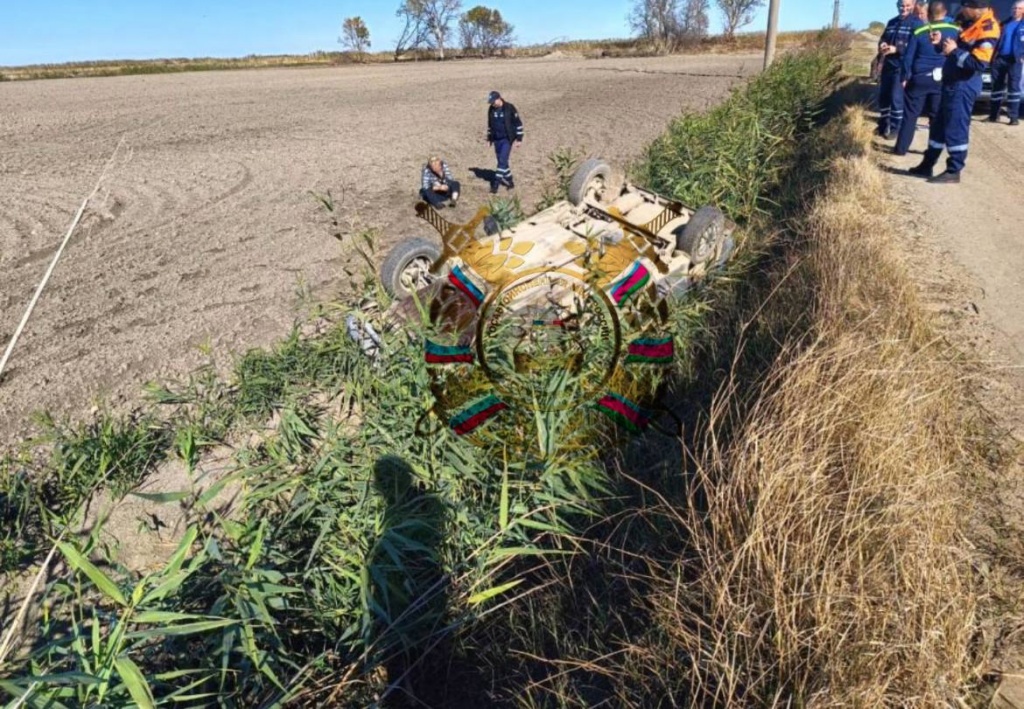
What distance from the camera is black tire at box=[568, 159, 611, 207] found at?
5449mm

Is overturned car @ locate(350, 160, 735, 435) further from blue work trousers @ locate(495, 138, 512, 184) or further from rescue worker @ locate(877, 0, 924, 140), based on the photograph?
rescue worker @ locate(877, 0, 924, 140)

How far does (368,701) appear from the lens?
2.24 metres

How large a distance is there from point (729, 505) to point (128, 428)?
385 centimetres

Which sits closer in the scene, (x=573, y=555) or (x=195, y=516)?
(x=573, y=555)

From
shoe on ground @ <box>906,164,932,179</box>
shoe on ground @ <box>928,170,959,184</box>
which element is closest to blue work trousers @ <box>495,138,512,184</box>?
shoe on ground @ <box>906,164,932,179</box>

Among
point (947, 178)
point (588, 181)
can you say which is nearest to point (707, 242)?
point (588, 181)

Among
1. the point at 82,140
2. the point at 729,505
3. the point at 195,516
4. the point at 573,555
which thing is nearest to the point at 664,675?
the point at 729,505

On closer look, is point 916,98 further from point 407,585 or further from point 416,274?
point 407,585

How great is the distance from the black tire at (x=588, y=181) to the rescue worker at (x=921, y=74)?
3910mm

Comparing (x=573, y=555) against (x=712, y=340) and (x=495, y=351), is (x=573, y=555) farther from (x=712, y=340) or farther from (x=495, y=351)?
(x=712, y=340)

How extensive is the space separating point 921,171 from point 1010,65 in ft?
13.2

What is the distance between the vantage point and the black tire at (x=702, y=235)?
4625 mm

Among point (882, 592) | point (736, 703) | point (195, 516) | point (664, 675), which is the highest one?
point (882, 592)

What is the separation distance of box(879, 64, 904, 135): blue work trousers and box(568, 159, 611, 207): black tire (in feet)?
15.0
